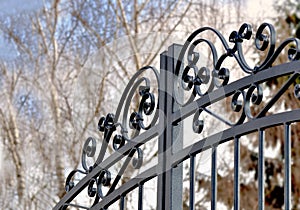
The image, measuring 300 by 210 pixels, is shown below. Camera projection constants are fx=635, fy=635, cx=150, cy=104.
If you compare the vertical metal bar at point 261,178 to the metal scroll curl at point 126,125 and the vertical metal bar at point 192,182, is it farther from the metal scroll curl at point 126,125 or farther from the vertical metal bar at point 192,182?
the metal scroll curl at point 126,125

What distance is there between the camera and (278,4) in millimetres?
3912

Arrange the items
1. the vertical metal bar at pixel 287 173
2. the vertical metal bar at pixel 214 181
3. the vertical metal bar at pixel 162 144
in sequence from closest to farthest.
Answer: the vertical metal bar at pixel 287 173 < the vertical metal bar at pixel 214 181 < the vertical metal bar at pixel 162 144

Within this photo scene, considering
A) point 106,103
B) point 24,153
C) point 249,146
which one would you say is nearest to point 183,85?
point 106,103

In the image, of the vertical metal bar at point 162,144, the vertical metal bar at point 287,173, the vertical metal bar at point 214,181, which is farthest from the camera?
the vertical metal bar at point 162,144

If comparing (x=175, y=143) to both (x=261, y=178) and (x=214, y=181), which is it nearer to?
(x=214, y=181)

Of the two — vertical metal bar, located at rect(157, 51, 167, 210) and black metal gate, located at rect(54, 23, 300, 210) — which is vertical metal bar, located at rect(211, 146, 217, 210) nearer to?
black metal gate, located at rect(54, 23, 300, 210)

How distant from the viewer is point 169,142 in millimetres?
1172

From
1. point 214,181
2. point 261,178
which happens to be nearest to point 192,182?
point 214,181

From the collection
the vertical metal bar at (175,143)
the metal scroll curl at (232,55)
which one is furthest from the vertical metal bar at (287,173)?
the vertical metal bar at (175,143)

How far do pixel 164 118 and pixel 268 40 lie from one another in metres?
0.28

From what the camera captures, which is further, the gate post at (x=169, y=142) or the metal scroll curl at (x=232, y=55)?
the gate post at (x=169, y=142)

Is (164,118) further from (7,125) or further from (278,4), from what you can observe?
(278,4)

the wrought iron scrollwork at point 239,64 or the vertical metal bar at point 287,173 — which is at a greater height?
the wrought iron scrollwork at point 239,64

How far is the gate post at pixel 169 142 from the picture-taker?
1.16 m
